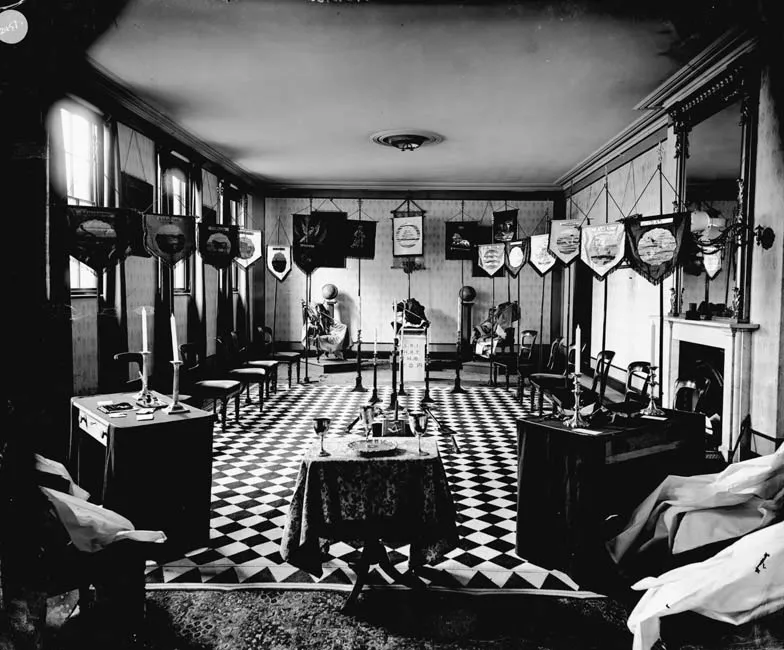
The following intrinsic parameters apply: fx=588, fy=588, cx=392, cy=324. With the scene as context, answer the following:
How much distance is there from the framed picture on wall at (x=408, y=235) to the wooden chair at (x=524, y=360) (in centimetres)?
299

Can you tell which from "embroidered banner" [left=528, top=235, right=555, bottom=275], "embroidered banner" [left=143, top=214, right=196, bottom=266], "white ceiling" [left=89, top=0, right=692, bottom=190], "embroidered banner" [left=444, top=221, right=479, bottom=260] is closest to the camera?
"white ceiling" [left=89, top=0, right=692, bottom=190]

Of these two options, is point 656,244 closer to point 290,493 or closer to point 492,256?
point 290,493

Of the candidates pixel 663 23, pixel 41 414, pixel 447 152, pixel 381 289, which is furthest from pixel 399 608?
pixel 381 289

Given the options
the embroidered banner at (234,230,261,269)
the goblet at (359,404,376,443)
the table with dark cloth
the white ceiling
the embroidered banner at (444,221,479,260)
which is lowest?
the table with dark cloth

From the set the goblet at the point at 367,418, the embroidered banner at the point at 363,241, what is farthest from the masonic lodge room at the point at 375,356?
the embroidered banner at the point at 363,241

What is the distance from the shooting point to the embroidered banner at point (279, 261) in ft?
38.0

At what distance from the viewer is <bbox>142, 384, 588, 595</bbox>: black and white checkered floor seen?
3.52m

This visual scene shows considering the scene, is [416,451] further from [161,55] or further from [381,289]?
[381,289]

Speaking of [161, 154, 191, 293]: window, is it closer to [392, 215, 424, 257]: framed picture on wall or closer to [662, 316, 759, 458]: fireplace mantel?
[392, 215, 424, 257]: framed picture on wall

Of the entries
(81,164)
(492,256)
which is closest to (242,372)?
(81,164)

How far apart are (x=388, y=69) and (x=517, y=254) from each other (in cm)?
515

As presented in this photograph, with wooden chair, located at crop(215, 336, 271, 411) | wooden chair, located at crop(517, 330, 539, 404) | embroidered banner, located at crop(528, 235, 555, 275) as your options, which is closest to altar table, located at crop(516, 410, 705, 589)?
wooden chair, located at crop(517, 330, 539, 404)

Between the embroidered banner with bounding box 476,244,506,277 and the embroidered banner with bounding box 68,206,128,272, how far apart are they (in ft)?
23.0

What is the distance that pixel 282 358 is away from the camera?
9648 millimetres
